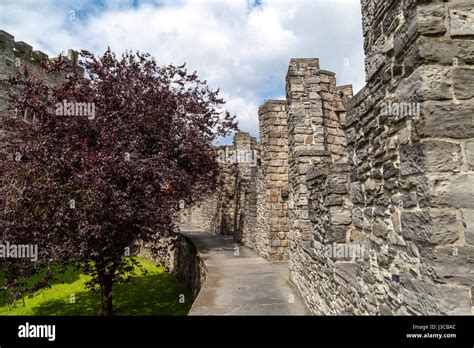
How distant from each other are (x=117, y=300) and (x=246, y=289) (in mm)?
5811

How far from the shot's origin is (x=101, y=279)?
7785mm

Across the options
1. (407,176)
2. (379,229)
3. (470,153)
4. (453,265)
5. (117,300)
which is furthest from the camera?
(117,300)

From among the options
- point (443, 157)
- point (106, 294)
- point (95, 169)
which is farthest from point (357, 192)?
point (106, 294)

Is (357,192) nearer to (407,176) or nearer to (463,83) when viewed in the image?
(407,176)

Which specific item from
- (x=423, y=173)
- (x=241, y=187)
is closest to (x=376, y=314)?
(x=423, y=173)

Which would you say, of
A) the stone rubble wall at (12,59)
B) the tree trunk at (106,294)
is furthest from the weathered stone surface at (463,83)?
the stone rubble wall at (12,59)

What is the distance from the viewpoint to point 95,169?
6.27 metres

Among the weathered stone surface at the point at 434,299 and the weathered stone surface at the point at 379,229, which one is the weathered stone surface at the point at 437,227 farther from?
the weathered stone surface at the point at 379,229

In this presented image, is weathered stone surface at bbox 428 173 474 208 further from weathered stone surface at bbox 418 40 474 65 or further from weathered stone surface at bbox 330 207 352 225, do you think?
weathered stone surface at bbox 330 207 352 225

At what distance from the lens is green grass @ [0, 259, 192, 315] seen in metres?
9.05

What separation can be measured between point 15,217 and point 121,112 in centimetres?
305

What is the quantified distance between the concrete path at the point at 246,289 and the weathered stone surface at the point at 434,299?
2.96m

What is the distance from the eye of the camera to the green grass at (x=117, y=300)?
29.7 feet
